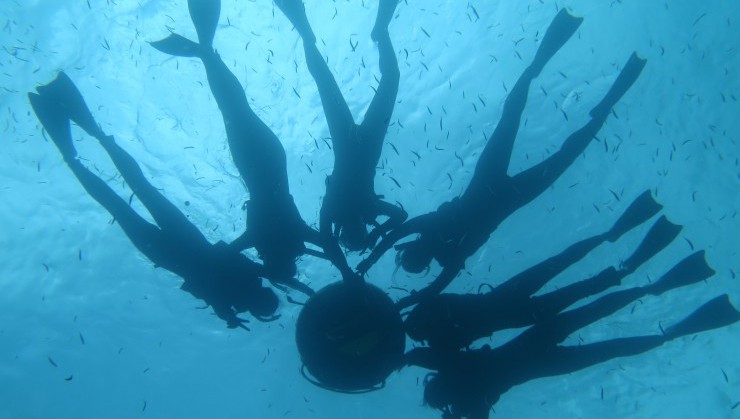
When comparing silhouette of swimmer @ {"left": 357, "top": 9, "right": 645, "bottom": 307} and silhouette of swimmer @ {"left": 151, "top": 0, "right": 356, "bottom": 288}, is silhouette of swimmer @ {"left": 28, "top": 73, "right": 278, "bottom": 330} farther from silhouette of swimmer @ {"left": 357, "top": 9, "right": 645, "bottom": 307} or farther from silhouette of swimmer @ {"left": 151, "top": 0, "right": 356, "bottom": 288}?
silhouette of swimmer @ {"left": 357, "top": 9, "right": 645, "bottom": 307}

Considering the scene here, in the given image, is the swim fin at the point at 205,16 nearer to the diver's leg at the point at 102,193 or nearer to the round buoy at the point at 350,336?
the diver's leg at the point at 102,193

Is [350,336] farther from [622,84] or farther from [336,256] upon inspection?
[622,84]

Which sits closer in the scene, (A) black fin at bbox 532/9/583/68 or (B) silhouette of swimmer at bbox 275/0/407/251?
(B) silhouette of swimmer at bbox 275/0/407/251

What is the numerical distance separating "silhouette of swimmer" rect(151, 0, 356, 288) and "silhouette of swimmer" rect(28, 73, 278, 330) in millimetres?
409

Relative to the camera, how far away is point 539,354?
21.3 feet

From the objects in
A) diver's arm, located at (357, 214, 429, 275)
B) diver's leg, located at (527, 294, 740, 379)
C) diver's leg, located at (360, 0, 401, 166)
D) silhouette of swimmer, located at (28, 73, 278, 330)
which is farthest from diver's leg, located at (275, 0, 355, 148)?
diver's leg, located at (527, 294, 740, 379)

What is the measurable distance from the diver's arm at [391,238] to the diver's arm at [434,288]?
68cm

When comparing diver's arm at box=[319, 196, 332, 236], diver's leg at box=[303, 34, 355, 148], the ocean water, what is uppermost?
diver's leg at box=[303, 34, 355, 148]

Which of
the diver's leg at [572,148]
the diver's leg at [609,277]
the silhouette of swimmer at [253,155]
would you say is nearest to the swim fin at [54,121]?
the silhouette of swimmer at [253,155]

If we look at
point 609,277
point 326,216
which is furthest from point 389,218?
point 609,277

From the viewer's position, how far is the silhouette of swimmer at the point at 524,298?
20.9 ft

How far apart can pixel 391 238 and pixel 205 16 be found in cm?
367

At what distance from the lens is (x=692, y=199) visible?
701 inches

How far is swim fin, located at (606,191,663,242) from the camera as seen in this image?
6301mm
